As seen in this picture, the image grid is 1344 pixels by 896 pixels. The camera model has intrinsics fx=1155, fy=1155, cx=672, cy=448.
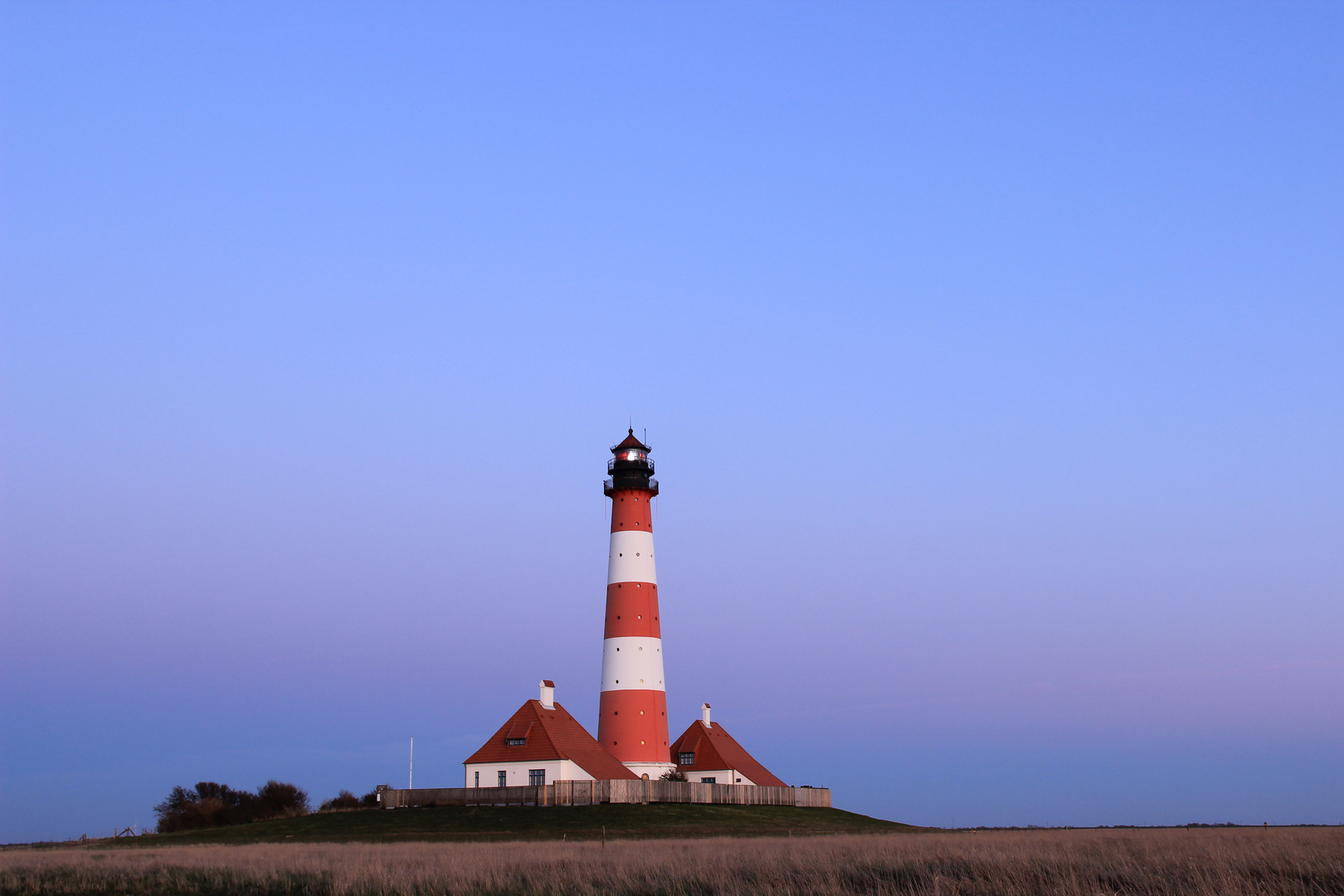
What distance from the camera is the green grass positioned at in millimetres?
43344

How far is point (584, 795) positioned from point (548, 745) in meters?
3.96

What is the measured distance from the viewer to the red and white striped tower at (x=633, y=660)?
5853cm

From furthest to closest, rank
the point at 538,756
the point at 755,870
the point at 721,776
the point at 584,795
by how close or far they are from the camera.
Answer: the point at 721,776 < the point at 538,756 < the point at 584,795 < the point at 755,870

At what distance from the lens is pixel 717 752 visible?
6456cm

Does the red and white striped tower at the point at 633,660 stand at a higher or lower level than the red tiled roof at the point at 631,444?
lower

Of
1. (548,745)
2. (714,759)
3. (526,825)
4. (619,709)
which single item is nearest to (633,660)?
(619,709)

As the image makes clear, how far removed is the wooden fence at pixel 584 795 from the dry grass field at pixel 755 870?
21514 mm

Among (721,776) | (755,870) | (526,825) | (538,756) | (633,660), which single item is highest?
(633,660)

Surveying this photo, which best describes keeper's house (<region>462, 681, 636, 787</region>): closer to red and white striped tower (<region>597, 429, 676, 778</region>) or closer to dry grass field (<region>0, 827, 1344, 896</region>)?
red and white striped tower (<region>597, 429, 676, 778</region>)

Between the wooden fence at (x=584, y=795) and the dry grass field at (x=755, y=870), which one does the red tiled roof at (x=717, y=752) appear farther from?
the dry grass field at (x=755, y=870)

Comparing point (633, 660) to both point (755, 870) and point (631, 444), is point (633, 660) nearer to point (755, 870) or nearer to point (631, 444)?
point (631, 444)

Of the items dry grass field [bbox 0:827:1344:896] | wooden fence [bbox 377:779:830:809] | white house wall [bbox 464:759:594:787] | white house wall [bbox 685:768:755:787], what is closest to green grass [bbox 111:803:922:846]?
wooden fence [bbox 377:779:830:809]

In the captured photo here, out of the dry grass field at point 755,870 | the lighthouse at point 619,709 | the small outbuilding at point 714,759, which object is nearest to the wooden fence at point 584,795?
the lighthouse at point 619,709

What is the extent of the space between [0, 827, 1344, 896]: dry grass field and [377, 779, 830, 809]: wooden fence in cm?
2151
